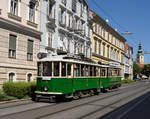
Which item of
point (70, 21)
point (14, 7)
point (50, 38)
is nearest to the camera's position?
point (14, 7)

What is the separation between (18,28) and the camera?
2045cm

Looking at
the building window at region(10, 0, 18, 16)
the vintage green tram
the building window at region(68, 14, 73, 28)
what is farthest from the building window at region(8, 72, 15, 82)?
the building window at region(68, 14, 73, 28)

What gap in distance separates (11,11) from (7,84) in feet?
19.6

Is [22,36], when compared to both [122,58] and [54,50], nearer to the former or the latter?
[54,50]

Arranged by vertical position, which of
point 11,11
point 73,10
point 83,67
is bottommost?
point 83,67

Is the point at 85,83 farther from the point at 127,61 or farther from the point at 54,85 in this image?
the point at 127,61

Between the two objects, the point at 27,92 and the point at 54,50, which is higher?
the point at 54,50

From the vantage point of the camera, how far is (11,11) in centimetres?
2011

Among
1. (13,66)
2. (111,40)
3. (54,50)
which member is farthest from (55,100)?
(111,40)

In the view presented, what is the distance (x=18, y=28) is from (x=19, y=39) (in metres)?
0.91

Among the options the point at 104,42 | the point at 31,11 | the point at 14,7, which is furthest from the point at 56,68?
the point at 104,42

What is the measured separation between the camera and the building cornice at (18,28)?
18.8 meters

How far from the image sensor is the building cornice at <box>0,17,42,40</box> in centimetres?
1884

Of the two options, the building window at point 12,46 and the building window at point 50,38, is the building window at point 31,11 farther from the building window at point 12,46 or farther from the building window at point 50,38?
the building window at point 50,38
